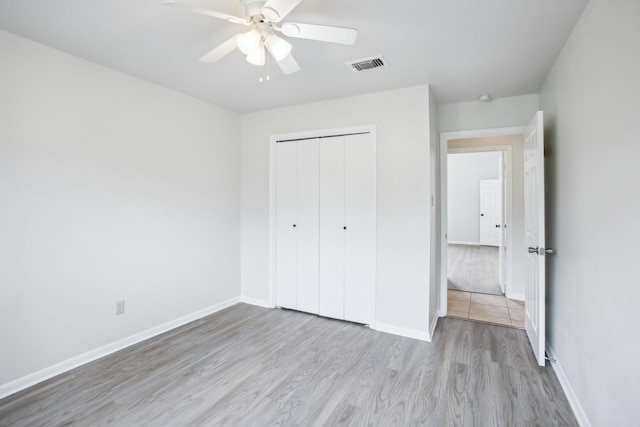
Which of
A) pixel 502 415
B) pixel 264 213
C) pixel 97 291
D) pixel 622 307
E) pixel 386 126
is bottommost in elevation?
pixel 502 415

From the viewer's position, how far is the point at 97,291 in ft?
8.54

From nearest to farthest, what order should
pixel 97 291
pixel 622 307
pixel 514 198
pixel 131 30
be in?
pixel 622 307, pixel 131 30, pixel 97 291, pixel 514 198

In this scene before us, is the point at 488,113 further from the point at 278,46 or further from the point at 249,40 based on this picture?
the point at 249,40

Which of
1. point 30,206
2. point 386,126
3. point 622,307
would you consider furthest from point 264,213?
point 622,307

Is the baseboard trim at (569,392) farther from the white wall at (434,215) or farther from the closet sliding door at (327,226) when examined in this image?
the closet sliding door at (327,226)

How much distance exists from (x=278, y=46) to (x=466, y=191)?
9.20 m

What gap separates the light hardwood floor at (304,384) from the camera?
1.92m

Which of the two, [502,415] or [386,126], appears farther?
[386,126]

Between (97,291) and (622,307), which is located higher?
A: (622,307)

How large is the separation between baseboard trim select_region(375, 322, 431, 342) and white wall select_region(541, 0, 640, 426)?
40.5 inches

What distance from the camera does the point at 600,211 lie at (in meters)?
1.65

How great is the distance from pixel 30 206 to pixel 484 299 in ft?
16.4

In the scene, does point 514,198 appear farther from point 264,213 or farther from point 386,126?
point 264,213

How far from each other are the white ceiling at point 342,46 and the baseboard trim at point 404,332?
2409 mm
